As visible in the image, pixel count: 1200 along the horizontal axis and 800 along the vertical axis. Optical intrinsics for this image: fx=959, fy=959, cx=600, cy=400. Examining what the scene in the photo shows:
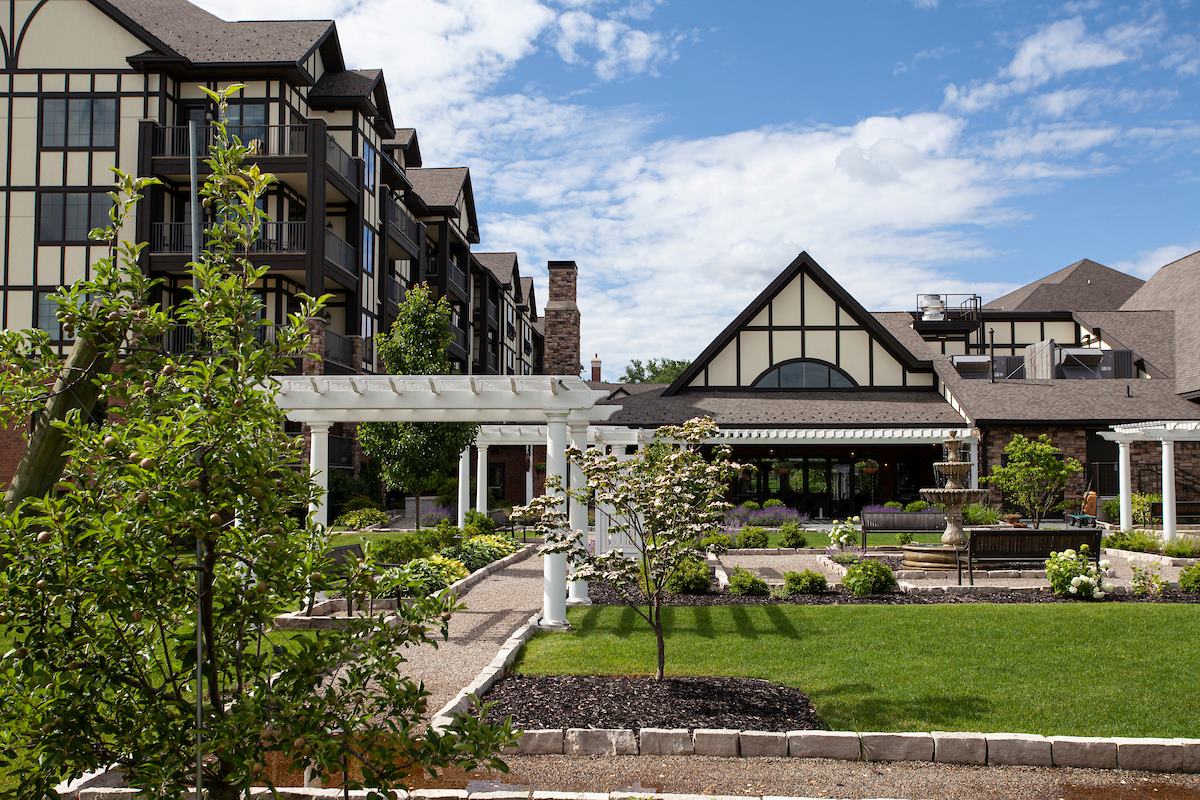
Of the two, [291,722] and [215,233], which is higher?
[215,233]

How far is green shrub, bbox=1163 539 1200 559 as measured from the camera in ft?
55.0

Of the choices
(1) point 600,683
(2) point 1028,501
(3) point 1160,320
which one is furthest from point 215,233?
(3) point 1160,320

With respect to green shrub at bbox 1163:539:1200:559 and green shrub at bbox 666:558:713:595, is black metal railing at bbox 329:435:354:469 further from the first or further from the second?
green shrub at bbox 1163:539:1200:559

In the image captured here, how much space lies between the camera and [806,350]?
101ft

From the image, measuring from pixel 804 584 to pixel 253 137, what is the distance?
789 inches

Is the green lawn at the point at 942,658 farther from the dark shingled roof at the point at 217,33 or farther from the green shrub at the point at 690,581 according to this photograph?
the dark shingled roof at the point at 217,33

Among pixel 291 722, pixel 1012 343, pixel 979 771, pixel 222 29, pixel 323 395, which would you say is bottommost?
A: pixel 979 771

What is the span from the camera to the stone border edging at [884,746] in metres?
6.28

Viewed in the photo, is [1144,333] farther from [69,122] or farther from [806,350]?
[69,122]

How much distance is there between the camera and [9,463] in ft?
75.2

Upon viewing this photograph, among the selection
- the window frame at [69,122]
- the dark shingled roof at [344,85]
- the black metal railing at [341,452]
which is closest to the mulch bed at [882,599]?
the black metal railing at [341,452]

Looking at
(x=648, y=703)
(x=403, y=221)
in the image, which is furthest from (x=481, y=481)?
(x=648, y=703)

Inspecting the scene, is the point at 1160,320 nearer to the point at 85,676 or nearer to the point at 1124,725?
the point at 1124,725

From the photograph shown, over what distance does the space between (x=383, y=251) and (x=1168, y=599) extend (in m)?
25.6
